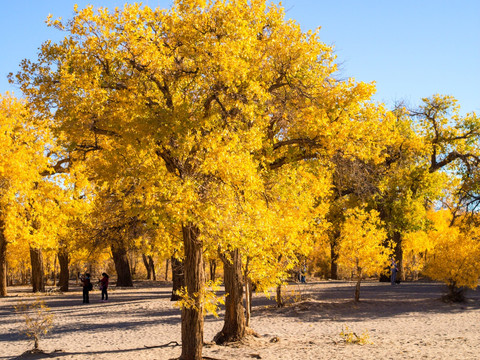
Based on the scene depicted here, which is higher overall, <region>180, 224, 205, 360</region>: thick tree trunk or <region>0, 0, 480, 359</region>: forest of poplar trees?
<region>0, 0, 480, 359</region>: forest of poplar trees

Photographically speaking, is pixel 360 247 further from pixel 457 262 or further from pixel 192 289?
pixel 192 289

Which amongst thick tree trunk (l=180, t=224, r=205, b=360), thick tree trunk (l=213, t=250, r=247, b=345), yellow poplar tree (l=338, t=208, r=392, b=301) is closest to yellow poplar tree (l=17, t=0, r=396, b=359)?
thick tree trunk (l=180, t=224, r=205, b=360)

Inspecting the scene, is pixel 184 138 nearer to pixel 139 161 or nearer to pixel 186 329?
pixel 139 161

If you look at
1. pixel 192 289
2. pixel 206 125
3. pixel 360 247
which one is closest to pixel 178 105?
pixel 206 125

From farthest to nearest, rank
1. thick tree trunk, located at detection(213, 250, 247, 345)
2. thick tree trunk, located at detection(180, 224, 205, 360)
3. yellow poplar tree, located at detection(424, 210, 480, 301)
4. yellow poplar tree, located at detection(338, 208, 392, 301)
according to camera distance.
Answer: yellow poplar tree, located at detection(338, 208, 392, 301), yellow poplar tree, located at detection(424, 210, 480, 301), thick tree trunk, located at detection(213, 250, 247, 345), thick tree trunk, located at detection(180, 224, 205, 360)

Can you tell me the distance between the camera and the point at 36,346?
38.0 feet

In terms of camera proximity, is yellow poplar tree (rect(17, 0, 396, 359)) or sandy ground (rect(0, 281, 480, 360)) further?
sandy ground (rect(0, 281, 480, 360))

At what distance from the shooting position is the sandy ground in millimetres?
11445

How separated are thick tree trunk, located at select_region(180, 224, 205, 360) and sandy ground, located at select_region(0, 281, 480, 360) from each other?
118cm

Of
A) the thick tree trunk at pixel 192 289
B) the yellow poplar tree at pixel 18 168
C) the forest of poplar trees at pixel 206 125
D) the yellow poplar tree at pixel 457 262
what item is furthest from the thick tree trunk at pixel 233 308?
the yellow poplar tree at pixel 18 168

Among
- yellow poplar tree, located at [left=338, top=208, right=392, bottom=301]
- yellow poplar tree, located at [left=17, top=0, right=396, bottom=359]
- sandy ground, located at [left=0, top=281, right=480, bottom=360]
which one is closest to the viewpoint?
yellow poplar tree, located at [left=17, top=0, right=396, bottom=359]

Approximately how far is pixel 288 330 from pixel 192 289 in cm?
616

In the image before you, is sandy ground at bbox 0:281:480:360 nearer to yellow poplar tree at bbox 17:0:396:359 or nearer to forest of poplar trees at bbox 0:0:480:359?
forest of poplar trees at bbox 0:0:480:359

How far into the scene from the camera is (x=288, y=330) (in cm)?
1488
